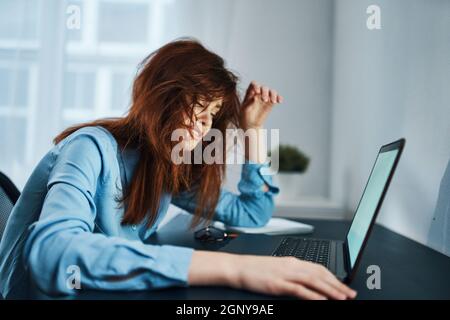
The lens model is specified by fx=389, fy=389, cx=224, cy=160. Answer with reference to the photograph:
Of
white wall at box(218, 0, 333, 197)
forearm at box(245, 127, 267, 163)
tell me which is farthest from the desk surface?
white wall at box(218, 0, 333, 197)

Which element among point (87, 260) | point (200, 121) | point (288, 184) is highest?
point (200, 121)

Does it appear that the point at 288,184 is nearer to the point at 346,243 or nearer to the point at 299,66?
the point at 299,66

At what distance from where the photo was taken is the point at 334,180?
195cm

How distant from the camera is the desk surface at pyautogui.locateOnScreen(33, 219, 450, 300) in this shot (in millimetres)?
527

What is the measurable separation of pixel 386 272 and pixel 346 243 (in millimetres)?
149

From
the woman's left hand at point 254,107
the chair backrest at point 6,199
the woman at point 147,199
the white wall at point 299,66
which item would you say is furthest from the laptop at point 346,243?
the white wall at point 299,66

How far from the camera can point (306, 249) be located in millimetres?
822

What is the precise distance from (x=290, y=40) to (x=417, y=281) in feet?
5.32

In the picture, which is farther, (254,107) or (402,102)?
(254,107)

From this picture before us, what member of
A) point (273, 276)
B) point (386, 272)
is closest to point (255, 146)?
point (386, 272)

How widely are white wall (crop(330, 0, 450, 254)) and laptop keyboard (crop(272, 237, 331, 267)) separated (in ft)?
0.90

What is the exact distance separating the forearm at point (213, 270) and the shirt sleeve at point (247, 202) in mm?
605

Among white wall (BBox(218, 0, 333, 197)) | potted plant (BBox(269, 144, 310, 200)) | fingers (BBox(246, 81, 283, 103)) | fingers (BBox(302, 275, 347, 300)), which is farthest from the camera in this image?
white wall (BBox(218, 0, 333, 197))

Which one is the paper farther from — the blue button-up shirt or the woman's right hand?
the woman's right hand
